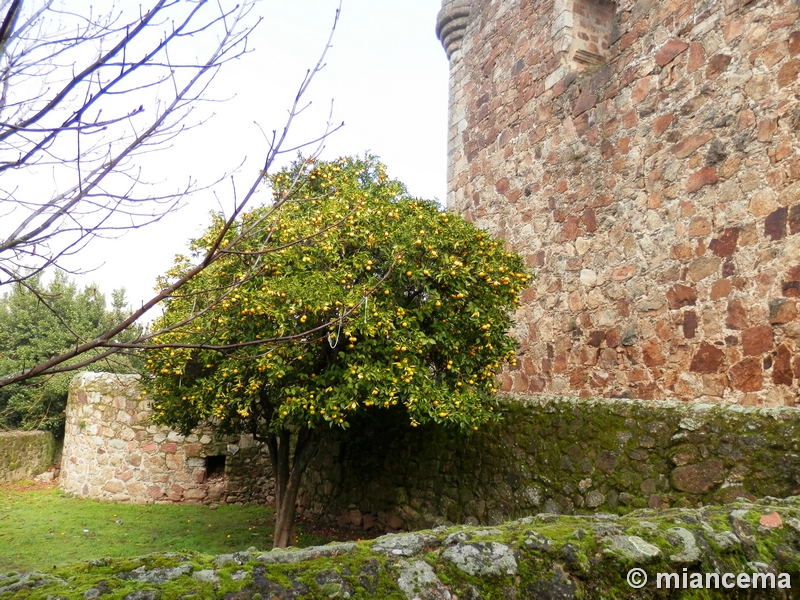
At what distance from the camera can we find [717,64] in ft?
17.8

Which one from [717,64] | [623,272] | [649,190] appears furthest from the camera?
[623,272]

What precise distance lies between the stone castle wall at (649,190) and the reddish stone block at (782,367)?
0.01 meters

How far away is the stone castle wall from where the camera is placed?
4910mm

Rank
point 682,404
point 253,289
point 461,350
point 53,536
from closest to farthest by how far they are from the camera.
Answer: point 682,404
point 253,289
point 461,350
point 53,536

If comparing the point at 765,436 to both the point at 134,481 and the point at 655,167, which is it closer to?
the point at 655,167

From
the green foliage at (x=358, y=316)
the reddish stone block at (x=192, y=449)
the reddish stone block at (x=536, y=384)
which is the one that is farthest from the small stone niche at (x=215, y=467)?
the reddish stone block at (x=536, y=384)

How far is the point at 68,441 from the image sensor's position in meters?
10.6

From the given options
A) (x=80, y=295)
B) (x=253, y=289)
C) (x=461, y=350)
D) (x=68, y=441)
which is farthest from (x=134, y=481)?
(x=80, y=295)

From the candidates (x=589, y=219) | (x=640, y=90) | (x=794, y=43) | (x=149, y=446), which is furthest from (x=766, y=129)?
(x=149, y=446)

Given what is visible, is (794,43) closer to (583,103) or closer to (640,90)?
(640,90)

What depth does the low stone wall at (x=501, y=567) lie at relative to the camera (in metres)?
1.62

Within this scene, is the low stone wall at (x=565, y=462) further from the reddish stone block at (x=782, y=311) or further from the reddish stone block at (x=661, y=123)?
the reddish stone block at (x=661, y=123)

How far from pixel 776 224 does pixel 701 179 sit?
88 centimetres

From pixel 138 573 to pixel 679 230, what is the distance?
215 inches
